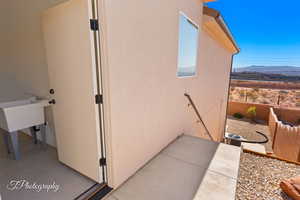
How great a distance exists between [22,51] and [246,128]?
11206 millimetres

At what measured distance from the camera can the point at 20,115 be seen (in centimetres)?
211

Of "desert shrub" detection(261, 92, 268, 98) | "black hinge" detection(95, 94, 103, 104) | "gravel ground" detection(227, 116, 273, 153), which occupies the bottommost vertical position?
"gravel ground" detection(227, 116, 273, 153)

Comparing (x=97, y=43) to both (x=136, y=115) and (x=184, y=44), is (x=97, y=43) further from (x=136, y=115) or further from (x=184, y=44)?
(x=184, y=44)

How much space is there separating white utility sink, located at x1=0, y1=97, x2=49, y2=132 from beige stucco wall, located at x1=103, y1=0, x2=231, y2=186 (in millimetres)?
1524

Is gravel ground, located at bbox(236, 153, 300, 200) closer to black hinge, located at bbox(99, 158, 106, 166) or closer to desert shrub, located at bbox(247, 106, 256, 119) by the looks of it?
black hinge, located at bbox(99, 158, 106, 166)

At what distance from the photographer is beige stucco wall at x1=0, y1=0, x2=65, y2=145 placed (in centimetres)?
245

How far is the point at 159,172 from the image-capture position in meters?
1.96

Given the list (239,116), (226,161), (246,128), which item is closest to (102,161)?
(226,161)

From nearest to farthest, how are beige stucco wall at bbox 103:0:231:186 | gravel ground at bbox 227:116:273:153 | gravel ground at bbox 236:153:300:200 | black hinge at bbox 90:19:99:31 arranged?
black hinge at bbox 90:19:99:31
beige stucco wall at bbox 103:0:231:186
gravel ground at bbox 236:153:300:200
gravel ground at bbox 227:116:273:153

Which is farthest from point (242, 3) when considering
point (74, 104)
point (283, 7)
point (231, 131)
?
point (74, 104)

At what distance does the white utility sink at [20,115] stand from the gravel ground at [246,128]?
921 centimetres

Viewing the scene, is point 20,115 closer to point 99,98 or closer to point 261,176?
point 99,98

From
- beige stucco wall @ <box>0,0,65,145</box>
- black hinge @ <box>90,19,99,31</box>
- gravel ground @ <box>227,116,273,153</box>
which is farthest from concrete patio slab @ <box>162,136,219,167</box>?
gravel ground @ <box>227,116,273,153</box>

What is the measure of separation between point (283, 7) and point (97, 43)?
56.4 ft
